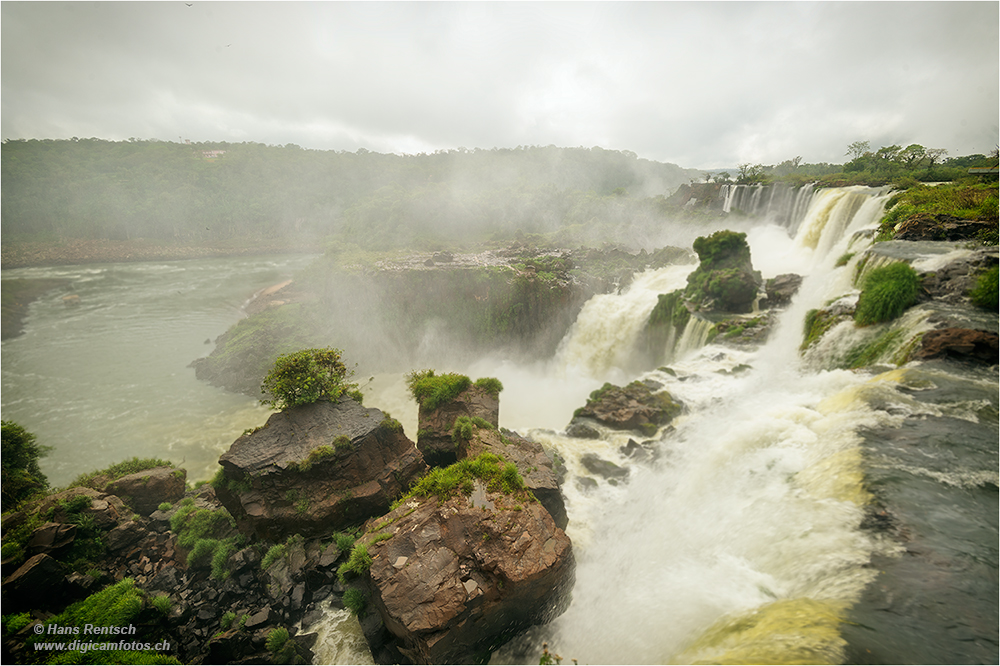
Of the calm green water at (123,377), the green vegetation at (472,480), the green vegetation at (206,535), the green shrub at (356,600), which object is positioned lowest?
the calm green water at (123,377)

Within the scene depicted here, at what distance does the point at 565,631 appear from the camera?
821 centimetres

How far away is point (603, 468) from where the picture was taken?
12781 mm

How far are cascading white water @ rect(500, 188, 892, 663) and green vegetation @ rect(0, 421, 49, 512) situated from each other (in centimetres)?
1655

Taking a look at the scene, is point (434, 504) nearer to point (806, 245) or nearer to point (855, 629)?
point (855, 629)

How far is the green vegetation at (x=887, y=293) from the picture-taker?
12438 millimetres

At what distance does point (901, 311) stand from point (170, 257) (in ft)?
305

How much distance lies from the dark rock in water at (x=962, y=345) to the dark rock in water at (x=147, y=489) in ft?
80.0

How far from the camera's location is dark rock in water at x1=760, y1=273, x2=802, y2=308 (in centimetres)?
1933

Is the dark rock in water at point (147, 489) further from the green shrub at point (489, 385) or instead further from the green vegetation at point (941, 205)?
the green vegetation at point (941, 205)

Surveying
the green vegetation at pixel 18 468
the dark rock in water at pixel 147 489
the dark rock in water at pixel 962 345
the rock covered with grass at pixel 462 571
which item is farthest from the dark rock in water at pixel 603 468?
the green vegetation at pixel 18 468

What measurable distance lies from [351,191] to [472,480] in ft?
342

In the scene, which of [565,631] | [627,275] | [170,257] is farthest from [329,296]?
[170,257]

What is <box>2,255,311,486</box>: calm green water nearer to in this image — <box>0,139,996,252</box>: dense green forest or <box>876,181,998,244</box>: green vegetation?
<box>0,139,996,252</box>: dense green forest

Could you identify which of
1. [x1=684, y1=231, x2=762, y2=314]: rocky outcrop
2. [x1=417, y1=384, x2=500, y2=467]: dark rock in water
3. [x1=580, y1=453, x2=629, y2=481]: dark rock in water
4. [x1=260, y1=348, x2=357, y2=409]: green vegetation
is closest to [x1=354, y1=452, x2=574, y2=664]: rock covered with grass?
[x1=417, y1=384, x2=500, y2=467]: dark rock in water
